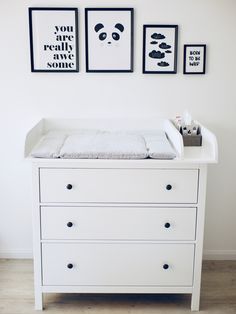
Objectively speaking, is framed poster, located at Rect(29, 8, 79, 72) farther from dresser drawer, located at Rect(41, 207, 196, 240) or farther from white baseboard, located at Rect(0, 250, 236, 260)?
white baseboard, located at Rect(0, 250, 236, 260)

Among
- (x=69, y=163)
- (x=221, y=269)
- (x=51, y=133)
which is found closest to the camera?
(x=69, y=163)

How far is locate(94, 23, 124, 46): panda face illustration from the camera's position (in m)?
2.82

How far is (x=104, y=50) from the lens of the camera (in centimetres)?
285

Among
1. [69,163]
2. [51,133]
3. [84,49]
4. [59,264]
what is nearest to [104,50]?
[84,49]

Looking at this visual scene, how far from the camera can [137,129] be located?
9.63ft

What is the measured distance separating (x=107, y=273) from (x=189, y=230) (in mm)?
514

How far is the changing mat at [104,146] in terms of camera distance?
238cm

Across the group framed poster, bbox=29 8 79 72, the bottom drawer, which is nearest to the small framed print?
framed poster, bbox=29 8 79 72

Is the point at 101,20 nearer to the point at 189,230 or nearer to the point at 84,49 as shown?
the point at 84,49

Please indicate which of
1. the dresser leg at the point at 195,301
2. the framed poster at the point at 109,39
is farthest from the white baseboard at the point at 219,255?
the framed poster at the point at 109,39

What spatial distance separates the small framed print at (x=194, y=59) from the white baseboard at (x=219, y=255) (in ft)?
4.07

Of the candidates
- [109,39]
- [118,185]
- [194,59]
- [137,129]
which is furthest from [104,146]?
[194,59]

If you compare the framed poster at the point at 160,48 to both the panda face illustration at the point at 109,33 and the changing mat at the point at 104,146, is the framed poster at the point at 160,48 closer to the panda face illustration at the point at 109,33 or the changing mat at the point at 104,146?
the panda face illustration at the point at 109,33

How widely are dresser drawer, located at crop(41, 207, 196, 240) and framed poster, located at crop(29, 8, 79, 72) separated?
3.13 ft
